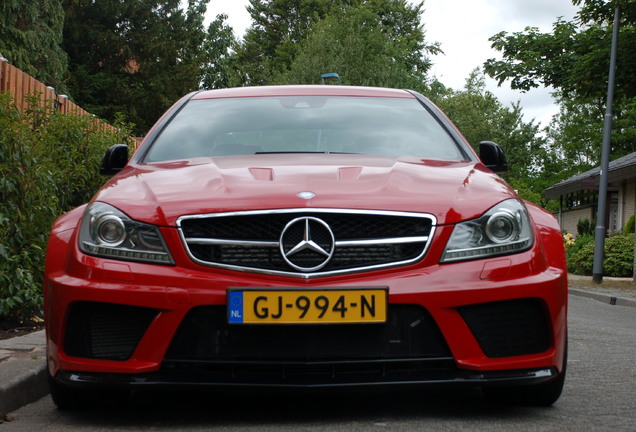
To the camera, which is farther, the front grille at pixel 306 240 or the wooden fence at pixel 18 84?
the wooden fence at pixel 18 84

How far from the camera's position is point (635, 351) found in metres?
7.11

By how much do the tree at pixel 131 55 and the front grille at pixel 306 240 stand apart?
4251 centimetres

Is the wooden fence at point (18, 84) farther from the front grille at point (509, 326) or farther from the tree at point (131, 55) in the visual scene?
the tree at point (131, 55)

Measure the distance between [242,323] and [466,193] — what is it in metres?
1.06

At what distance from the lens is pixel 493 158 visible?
4.99 metres

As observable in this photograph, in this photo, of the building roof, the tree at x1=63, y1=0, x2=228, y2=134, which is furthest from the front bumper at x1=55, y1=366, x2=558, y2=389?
the tree at x1=63, y1=0, x2=228, y2=134

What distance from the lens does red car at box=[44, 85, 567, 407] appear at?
3.67m

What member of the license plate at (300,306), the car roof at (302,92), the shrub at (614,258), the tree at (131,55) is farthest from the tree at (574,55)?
the tree at (131,55)

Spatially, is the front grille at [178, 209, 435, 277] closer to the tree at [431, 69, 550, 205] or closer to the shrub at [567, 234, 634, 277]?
the shrub at [567, 234, 634, 277]

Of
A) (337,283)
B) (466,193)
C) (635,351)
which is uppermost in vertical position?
(466,193)

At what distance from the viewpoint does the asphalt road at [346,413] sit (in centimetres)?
380

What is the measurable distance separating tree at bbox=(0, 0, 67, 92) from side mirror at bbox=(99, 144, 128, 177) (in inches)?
1011

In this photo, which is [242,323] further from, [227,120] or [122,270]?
[227,120]

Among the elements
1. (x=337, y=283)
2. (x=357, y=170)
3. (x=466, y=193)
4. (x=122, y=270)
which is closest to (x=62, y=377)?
(x=122, y=270)
